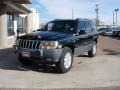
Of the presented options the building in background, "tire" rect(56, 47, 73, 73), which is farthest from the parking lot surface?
the building in background

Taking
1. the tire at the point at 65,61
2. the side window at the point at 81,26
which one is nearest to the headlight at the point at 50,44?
the tire at the point at 65,61

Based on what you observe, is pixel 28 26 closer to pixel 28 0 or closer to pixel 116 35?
pixel 116 35

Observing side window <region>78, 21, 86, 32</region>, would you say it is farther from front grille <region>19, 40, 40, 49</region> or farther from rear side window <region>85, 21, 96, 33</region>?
front grille <region>19, 40, 40, 49</region>

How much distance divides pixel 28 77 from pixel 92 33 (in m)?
5.16

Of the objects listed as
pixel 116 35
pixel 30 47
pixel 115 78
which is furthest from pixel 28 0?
pixel 116 35

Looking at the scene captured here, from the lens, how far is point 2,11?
21109mm

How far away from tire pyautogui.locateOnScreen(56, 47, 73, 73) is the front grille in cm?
90

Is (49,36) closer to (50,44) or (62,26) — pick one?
(50,44)

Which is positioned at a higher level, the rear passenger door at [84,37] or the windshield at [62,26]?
the windshield at [62,26]

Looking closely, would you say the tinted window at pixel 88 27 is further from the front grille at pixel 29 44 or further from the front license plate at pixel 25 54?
the front license plate at pixel 25 54

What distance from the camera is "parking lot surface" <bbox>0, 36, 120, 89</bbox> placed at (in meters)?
9.55

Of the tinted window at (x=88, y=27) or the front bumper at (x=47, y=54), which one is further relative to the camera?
the tinted window at (x=88, y=27)

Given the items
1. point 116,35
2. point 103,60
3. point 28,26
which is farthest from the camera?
point 116,35

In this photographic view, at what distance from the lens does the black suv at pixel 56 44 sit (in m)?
10.9
